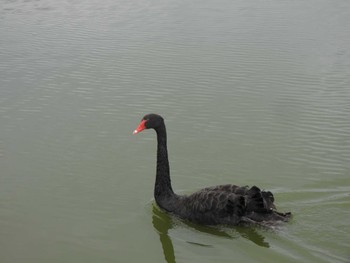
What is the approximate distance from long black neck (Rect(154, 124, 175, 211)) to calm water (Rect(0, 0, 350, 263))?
15cm

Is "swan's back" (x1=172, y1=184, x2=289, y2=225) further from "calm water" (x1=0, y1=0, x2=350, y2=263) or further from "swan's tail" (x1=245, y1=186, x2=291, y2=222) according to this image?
"calm water" (x1=0, y1=0, x2=350, y2=263)

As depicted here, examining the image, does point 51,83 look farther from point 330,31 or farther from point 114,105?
point 330,31

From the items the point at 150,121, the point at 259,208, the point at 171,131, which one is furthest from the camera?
the point at 171,131

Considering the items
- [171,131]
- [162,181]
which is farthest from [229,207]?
[171,131]

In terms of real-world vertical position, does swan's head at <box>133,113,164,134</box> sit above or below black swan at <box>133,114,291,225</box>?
above

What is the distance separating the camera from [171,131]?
664cm

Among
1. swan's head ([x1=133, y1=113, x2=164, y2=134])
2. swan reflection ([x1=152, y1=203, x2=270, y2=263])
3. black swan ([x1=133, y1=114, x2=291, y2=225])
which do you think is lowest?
swan reflection ([x1=152, y1=203, x2=270, y2=263])

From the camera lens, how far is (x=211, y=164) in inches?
233

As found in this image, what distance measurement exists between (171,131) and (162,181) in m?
1.59

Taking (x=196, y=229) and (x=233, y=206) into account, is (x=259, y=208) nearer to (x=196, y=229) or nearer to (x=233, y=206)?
(x=233, y=206)

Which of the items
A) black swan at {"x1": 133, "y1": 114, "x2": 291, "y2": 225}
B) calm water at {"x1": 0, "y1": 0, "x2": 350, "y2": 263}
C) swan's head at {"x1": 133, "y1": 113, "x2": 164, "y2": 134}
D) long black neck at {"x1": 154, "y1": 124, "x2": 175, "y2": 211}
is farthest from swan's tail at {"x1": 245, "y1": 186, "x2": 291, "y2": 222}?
swan's head at {"x1": 133, "y1": 113, "x2": 164, "y2": 134}

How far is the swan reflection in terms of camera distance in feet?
15.0

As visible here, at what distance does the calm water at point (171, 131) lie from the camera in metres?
4.66

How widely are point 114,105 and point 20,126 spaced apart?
124 cm
